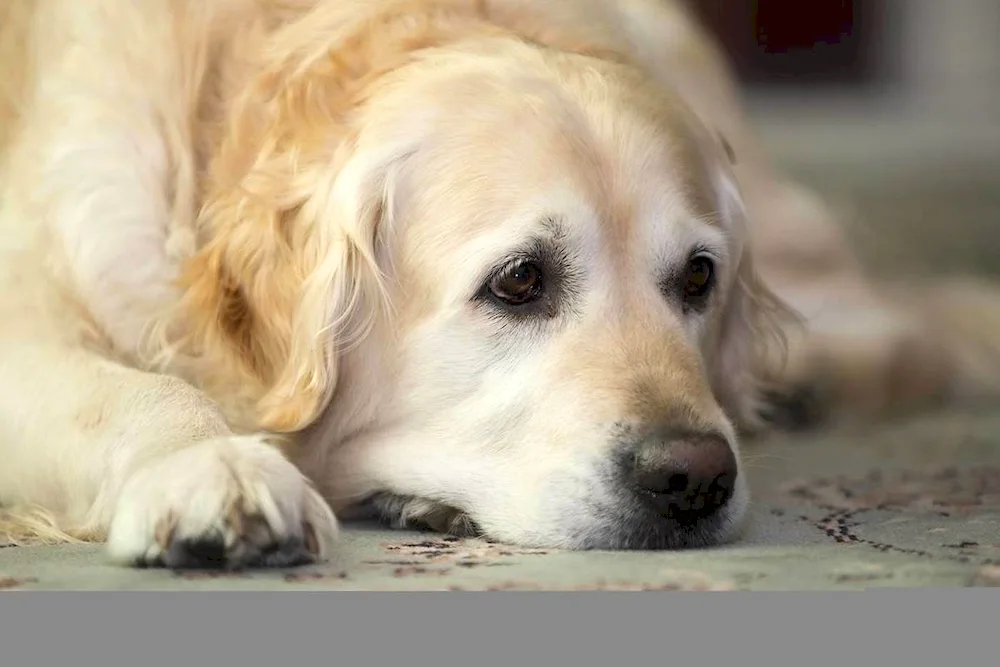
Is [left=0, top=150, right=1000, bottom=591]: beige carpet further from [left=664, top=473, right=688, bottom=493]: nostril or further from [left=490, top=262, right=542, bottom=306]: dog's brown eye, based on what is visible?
[left=490, top=262, right=542, bottom=306]: dog's brown eye

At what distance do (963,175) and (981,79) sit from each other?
15cm

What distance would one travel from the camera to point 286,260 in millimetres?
1828

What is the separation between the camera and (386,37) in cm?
194

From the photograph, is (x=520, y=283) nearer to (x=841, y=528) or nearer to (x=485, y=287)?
(x=485, y=287)

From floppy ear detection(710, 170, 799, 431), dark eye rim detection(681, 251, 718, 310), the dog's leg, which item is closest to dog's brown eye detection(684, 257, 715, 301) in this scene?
dark eye rim detection(681, 251, 718, 310)

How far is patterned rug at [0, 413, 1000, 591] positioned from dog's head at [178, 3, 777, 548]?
0.27 ft

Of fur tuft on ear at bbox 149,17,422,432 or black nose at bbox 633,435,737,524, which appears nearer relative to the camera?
black nose at bbox 633,435,737,524

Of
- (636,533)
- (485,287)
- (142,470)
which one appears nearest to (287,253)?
(485,287)

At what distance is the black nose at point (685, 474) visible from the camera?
1523 millimetres

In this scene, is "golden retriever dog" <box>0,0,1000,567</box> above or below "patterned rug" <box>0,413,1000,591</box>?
above

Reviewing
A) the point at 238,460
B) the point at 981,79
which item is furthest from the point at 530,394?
the point at 981,79

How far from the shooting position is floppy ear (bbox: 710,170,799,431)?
208cm

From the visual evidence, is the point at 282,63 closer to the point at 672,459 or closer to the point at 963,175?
the point at 672,459

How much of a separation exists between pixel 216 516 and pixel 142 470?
0.15m
